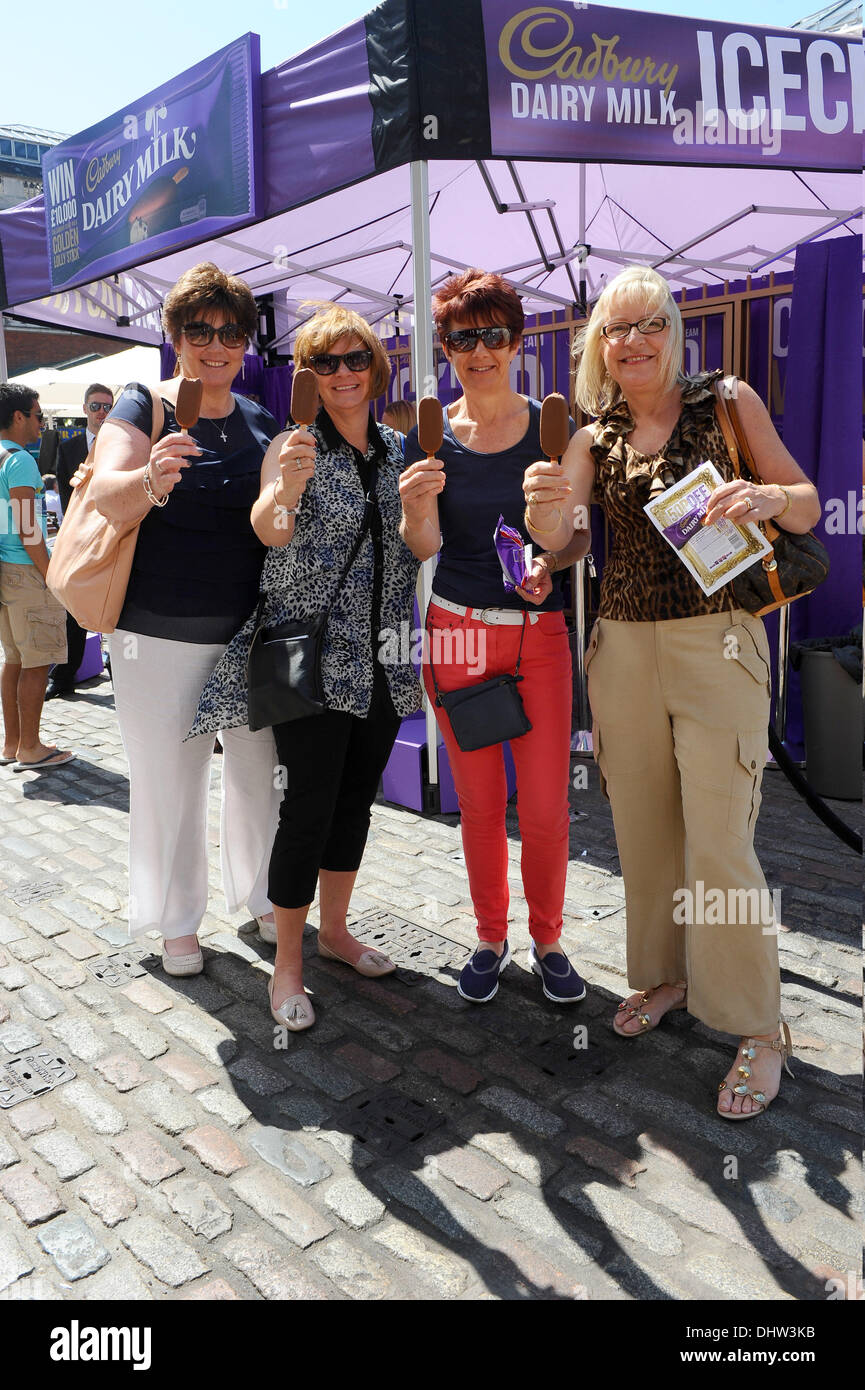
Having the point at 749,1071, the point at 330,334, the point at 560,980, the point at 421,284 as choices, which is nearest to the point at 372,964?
the point at 560,980

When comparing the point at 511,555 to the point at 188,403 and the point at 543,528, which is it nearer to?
the point at 543,528

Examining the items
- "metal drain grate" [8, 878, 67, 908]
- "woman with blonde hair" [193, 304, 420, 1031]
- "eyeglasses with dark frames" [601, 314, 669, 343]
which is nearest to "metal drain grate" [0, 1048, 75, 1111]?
"woman with blonde hair" [193, 304, 420, 1031]

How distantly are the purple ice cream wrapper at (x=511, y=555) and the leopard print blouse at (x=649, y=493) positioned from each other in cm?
27

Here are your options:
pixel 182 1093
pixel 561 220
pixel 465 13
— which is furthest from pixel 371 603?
pixel 561 220

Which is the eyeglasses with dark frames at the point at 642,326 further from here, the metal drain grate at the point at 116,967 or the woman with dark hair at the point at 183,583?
the metal drain grate at the point at 116,967

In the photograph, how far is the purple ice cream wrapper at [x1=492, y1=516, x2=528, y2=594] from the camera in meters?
2.74

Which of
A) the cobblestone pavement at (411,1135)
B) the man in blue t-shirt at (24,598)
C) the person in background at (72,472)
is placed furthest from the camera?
the person in background at (72,472)

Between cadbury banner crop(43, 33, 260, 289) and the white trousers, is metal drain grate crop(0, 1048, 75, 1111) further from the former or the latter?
cadbury banner crop(43, 33, 260, 289)

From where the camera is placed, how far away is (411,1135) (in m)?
2.61

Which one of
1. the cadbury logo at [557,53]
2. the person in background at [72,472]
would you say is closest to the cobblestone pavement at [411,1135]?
the cadbury logo at [557,53]

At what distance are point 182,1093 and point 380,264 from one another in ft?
29.3

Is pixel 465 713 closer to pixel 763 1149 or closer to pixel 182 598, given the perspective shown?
pixel 182 598

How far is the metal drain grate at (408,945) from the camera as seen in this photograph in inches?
138

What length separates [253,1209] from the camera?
7.68 feet
